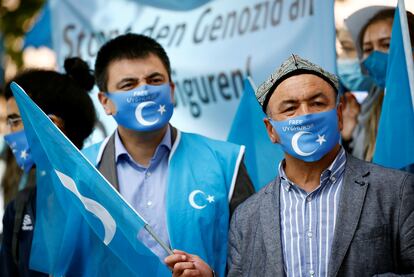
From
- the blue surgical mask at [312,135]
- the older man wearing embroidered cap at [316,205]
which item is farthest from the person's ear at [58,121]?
the blue surgical mask at [312,135]

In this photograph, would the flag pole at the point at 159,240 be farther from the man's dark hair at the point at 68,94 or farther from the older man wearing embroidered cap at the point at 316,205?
the man's dark hair at the point at 68,94

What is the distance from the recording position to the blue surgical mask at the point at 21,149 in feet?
15.6

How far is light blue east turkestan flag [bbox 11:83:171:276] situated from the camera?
3865 mm

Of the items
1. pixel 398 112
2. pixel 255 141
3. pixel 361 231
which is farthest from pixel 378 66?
pixel 361 231

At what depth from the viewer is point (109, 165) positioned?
14.7 feet

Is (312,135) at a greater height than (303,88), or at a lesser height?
lesser

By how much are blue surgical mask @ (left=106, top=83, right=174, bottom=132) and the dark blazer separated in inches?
36.2

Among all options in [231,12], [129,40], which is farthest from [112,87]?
[231,12]

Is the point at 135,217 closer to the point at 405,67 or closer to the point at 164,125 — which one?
the point at 164,125

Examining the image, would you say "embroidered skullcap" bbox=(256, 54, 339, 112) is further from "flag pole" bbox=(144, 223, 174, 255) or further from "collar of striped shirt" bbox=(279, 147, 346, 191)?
"flag pole" bbox=(144, 223, 174, 255)

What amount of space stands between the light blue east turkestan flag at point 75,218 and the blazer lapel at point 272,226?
0.53m

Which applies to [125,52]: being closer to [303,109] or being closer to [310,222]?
[303,109]

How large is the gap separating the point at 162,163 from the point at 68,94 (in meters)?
0.79

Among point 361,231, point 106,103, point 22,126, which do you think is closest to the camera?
point 361,231
